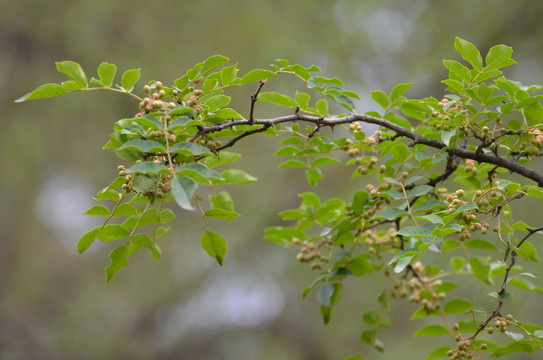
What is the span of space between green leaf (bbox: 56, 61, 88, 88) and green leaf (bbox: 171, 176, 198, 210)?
10.1 inches

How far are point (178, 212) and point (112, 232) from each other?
2.29 metres

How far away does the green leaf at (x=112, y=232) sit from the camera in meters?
0.75

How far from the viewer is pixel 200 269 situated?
2947 millimetres

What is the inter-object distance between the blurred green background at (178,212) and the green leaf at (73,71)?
6.79 ft

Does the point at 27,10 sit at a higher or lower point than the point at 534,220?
higher

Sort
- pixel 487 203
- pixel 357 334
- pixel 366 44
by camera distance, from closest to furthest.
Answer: pixel 487 203
pixel 357 334
pixel 366 44

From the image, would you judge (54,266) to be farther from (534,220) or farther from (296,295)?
(534,220)

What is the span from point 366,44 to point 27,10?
1923mm

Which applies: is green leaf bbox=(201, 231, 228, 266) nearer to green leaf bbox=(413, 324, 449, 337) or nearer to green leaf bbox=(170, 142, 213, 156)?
green leaf bbox=(170, 142, 213, 156)

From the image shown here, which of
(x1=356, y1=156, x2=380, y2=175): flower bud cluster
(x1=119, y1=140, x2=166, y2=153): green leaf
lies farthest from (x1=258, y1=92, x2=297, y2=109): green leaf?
(x1=119, y1=140, x2=166, y2=153): green leaf

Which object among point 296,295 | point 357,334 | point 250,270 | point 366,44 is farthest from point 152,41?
point 357,334

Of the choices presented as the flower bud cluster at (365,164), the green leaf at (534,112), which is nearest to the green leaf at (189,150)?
the flower bud cluster at (365,164)

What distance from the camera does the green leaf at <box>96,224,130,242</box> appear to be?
0.75m

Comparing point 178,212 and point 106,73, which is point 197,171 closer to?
point 106,73
